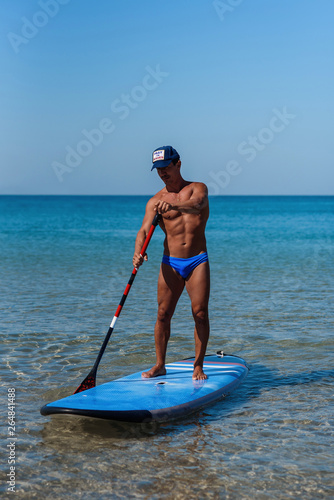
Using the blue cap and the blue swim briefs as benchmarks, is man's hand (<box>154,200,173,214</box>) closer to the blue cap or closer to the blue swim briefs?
the blue cap

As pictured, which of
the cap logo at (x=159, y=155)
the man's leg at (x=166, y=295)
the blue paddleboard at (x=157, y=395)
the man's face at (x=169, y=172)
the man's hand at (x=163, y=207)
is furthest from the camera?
the man's leg at (x=166, y=295)

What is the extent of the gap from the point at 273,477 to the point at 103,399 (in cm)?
165

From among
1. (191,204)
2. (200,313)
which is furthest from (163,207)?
(200,313)

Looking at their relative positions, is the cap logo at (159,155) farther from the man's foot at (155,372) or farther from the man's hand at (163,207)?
the man's foot at (155,372)

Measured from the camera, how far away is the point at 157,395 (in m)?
5.64

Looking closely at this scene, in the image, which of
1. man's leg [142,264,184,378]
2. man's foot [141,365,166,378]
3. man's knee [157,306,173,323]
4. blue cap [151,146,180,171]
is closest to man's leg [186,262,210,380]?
man's leg [142,264,184,378]

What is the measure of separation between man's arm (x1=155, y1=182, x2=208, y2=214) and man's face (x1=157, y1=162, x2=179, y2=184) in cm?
24

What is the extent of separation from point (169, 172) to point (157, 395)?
6.87 feet

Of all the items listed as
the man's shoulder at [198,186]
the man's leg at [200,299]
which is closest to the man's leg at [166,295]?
the man's leg at [200,299]

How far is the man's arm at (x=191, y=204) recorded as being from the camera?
230 inches

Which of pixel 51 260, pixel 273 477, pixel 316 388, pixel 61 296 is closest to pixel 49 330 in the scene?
pixel 61 296

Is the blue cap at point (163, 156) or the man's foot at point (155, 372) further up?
the blue cap at point (163, 156)

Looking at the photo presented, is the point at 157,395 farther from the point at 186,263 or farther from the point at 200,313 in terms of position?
the point at 186,263

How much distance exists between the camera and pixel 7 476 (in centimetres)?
435
